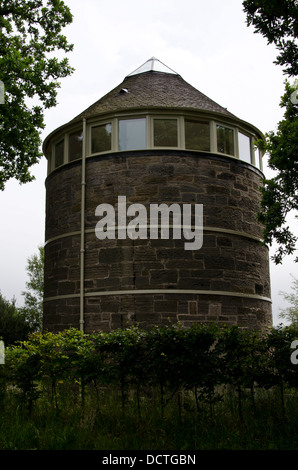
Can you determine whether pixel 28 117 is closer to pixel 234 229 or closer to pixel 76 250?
pixel 76 250

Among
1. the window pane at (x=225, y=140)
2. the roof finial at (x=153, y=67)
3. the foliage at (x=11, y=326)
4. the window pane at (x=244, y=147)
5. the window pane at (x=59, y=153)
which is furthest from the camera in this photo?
the foliage at (x=11, y=326)

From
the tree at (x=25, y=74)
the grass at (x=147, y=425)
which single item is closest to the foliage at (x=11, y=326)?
the tree at (x=25, y=74)

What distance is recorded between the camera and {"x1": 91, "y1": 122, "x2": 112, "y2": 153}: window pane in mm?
13039

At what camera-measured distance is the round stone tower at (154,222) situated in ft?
38.9

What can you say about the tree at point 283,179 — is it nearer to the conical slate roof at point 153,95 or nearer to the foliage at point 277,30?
the foliage at point 277,30

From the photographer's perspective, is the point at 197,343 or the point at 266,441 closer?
the point at 266,441

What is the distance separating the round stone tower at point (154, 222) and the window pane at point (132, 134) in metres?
0.03

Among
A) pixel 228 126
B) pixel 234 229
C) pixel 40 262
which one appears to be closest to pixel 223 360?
pixel 234 229

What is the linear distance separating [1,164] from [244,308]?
25.9 ft

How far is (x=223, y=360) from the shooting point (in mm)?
7562

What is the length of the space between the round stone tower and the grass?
3736 mm

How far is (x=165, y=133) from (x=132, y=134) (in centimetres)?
84

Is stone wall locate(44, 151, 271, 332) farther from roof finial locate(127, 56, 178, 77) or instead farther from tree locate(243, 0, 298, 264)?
roof finial locate(127, 56, 178, 77)

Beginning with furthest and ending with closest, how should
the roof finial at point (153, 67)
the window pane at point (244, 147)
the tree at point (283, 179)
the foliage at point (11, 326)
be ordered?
the foliage at point (11, 326) < the roof finial at point (153, 67) < the window pane at point (244, 147) < the tree at point (283, 179)
